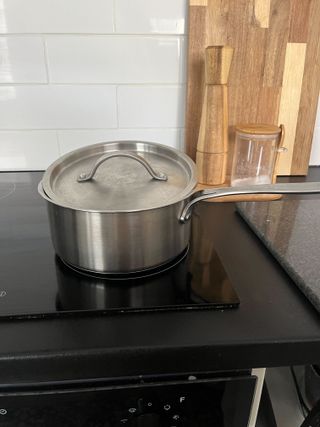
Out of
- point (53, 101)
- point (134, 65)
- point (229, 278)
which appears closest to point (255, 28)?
point (134, 65)

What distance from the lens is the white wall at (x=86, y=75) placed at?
81 cm

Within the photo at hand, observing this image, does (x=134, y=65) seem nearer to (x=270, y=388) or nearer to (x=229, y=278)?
(x=229, y=278)

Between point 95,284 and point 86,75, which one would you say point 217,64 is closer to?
point 86,75

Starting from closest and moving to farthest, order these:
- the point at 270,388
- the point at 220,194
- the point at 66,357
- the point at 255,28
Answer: the point at 66,357
the point at 220,194
the point at 270,388
the point at 255,28

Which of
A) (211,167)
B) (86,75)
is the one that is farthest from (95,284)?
(86,75)

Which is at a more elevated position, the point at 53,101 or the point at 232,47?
the point at 232,47

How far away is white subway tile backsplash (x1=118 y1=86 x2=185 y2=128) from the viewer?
886 mm

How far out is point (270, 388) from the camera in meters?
0.71

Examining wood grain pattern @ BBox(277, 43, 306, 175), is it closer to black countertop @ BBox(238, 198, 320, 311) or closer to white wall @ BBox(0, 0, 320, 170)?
white wall @ BBox(0, 0, 320, 170)

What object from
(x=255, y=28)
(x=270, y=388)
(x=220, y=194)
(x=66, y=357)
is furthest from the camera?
(x=255, y=28)

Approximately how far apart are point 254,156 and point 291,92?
18 cm

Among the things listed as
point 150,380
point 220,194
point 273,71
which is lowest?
point 150,380

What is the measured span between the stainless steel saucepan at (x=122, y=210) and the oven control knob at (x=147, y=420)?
0.63 feet

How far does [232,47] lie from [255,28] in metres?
0.07
